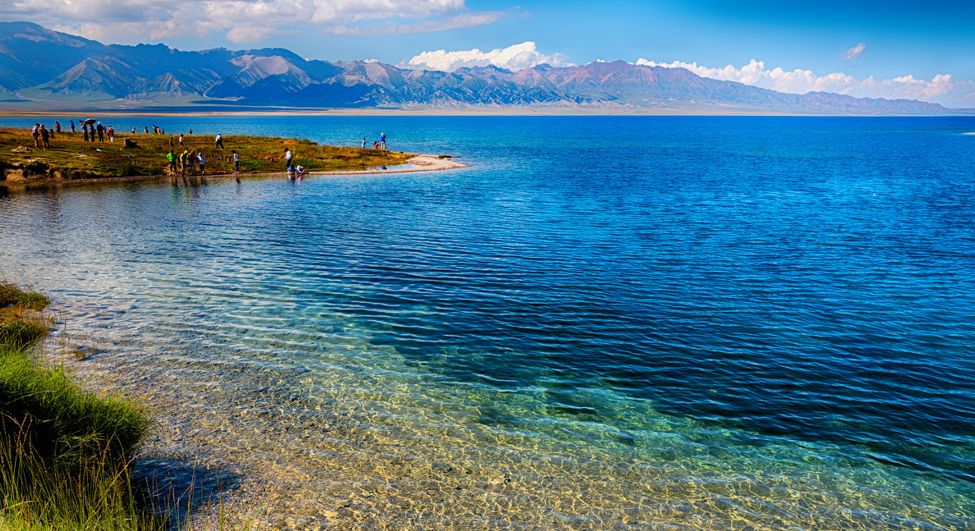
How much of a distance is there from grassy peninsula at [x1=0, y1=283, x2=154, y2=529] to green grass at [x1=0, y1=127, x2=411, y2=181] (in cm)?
6881

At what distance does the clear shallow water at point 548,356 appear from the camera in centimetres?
1529

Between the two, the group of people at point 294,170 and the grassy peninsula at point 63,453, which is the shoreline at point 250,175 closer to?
the group of people at point 294,170

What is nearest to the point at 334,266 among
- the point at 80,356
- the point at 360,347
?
the point at 360,347

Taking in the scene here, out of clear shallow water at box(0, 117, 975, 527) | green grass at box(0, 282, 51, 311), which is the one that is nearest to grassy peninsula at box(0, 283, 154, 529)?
clear shallow water at box(0, 117, 975, 527)

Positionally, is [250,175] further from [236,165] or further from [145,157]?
[145,157]

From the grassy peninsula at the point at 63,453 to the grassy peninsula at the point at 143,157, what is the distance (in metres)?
68.8

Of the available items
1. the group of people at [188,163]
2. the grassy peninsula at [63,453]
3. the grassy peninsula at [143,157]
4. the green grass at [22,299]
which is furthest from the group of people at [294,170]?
the grassy peninsula at [63,453]

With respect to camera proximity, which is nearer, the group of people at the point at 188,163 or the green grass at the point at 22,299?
the green grass at the point at 22,299

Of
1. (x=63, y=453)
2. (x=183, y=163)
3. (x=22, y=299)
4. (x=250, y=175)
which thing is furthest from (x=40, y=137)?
(x=63, y=453)

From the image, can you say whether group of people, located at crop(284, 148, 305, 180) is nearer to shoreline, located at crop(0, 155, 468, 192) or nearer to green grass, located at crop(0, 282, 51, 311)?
shoreline, located at crop(0, 155, 468, 192)

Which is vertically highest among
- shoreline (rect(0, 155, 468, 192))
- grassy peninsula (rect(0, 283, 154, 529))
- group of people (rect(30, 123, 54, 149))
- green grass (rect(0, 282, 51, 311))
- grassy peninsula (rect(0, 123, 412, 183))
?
group of people (rect(30, 123, 54, 149))

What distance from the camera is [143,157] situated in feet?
286

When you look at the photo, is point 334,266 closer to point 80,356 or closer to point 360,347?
point 360,347

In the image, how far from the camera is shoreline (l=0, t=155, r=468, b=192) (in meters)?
67.7
